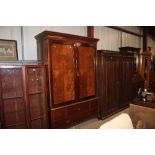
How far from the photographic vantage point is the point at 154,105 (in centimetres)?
192

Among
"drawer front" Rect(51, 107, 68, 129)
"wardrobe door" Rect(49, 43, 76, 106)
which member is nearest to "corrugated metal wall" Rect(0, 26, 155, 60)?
"wardrobe door" Rect(49, 43, 76, 106)

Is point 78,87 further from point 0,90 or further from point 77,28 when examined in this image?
point 77,28

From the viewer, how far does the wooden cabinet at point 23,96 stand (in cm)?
205

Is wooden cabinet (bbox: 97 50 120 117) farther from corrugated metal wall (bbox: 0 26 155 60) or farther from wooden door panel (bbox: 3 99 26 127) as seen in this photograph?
wooden door panel (bbox: 3 99 26 127)

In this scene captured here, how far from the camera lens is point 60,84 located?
240cm

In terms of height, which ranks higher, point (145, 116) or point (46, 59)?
point (46, 59)

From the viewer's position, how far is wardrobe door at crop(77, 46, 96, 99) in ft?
Result: 8.81

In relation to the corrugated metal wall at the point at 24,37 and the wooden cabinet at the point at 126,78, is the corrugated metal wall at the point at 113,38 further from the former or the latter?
the corrugated metal wall at the point at 24,37

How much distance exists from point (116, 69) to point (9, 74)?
2.56m

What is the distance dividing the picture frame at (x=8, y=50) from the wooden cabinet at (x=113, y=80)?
177cm

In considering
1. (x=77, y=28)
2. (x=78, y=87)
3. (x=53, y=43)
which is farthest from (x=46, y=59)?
(x=77, y=28)

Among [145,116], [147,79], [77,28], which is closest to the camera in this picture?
[145,116]

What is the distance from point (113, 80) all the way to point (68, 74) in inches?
58.3

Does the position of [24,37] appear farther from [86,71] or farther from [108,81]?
[108,81]
